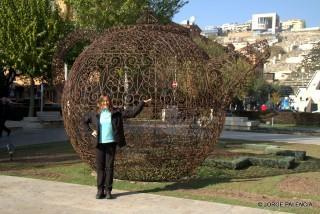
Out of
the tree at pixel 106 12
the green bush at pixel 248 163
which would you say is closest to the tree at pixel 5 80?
the tree at pixel 106 12

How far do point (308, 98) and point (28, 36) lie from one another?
141ft

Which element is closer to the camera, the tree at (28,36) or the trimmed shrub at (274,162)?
the trimmed shrub at (274,162)

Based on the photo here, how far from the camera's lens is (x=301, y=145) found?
20.2 metres

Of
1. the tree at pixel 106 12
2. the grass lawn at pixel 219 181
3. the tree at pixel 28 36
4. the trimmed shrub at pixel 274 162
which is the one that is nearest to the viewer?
the grass lawn at pixel 219 181

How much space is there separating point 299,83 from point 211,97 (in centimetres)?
8570

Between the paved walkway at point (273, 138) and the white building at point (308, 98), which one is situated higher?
the white building at point (308, 98)

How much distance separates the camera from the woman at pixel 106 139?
8.52 meters

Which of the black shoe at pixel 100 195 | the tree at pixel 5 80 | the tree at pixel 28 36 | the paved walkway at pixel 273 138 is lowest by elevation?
the black shoe at pixel 100 195

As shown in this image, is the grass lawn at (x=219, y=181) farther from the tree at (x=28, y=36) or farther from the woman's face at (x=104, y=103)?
the tree at (x=28, y=36)

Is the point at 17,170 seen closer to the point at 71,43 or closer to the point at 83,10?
the point at 71,43

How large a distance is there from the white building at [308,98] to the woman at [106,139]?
52.5 m

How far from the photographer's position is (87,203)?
26.5ft

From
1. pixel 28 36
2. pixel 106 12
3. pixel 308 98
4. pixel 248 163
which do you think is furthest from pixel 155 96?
pixel 308 98

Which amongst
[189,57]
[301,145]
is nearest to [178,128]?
[189,57]
